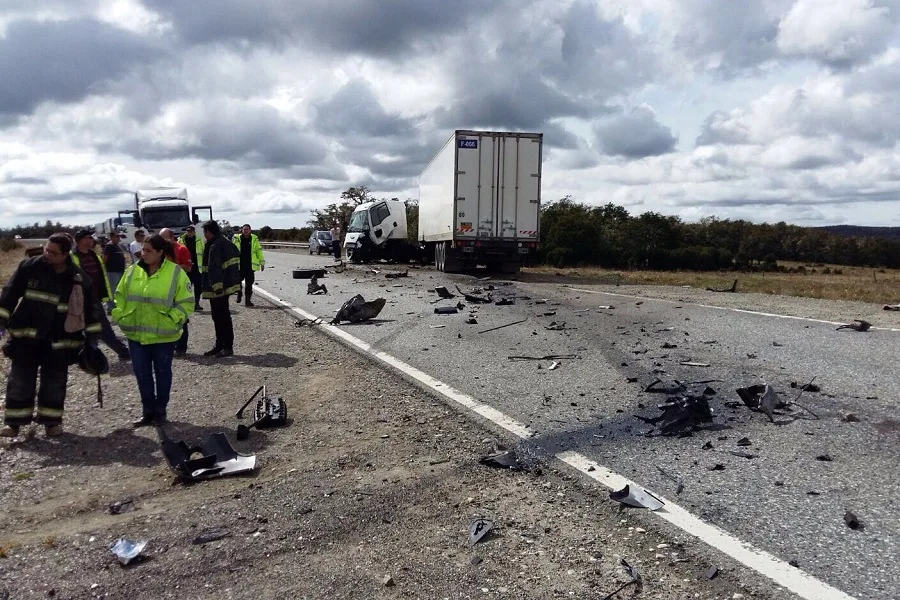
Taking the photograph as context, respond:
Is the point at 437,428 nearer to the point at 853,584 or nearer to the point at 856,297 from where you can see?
the point at 853,584

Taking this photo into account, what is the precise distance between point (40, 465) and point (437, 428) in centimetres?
292

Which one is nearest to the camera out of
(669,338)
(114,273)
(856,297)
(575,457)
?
(575,457)

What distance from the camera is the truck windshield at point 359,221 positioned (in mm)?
34231

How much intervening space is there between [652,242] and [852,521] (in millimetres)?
40227

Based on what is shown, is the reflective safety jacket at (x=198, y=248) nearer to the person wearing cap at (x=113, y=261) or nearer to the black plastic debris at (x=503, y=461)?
the person wearing cap at (x=113, y=261)

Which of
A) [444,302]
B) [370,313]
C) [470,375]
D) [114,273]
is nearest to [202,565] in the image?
[470,375]

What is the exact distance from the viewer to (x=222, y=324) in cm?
983

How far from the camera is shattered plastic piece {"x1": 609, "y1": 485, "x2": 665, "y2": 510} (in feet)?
13.3

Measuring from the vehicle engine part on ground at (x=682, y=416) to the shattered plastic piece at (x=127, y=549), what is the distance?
3468 millimetres

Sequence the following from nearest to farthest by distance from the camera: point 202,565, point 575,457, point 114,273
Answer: point 202,565, point 575,457, point 114,273

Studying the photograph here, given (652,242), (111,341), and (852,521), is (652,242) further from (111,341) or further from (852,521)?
(852,521)

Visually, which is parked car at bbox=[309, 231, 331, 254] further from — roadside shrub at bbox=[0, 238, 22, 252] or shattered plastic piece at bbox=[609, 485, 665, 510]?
shattered plastic piece at bbox=[609, 485, 665, 510]

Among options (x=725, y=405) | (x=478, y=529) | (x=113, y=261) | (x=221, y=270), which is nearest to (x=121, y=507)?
(x=478, y=529)

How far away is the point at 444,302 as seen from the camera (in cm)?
1487
